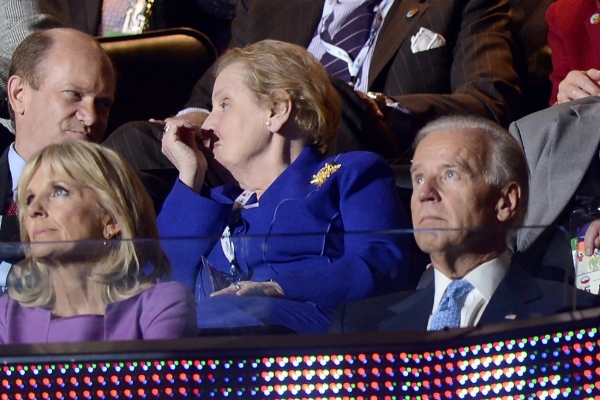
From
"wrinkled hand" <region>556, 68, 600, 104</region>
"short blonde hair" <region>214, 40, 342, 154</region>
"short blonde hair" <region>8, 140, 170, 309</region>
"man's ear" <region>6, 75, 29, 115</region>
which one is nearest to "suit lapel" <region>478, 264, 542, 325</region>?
Answer: "short blonde hair" <region>8, 140, 170, 309</region>

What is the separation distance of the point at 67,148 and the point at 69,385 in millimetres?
711

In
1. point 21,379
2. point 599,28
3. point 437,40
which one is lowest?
point 437,40

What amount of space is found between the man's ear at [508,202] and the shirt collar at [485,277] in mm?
459

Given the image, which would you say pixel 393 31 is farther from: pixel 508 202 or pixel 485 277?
pixel 485 277

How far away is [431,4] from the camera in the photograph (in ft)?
10.6

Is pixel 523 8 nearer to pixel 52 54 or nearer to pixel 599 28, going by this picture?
pixel 599 28

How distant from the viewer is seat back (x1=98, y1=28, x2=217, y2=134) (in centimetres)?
304

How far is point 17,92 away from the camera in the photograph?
259 centimetres

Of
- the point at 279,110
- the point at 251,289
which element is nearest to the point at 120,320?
the point at 251,289

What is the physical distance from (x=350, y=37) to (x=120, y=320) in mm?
2057

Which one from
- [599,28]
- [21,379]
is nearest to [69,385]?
[21,379]

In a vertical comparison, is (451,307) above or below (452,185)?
above

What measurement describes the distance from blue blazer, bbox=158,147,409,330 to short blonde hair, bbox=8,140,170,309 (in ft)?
0.13

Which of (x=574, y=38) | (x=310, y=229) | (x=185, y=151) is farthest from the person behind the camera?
(x=574, y=38)
